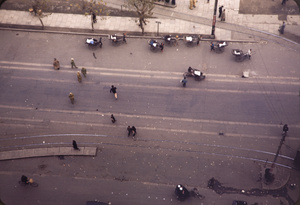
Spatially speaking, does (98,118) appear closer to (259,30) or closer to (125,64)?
(125,64)

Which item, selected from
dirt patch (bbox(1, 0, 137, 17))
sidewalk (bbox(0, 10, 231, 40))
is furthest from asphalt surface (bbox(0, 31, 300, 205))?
dirt patch (bbox(1, 0, 137, 17))

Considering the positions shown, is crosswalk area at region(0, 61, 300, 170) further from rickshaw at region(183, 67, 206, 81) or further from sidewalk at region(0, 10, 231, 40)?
sidewalk at region(0, 10, 231, 40)

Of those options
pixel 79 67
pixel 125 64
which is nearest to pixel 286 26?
pixel 125 64

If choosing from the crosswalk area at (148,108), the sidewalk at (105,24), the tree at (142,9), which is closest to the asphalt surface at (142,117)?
the crosswalk area at (148,108)

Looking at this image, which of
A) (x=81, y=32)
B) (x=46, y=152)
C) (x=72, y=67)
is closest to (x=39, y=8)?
(x=81, y=32)

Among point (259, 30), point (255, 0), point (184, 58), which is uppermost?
point (255, 0)

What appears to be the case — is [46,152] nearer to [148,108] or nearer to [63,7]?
[148,108]
